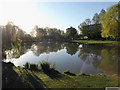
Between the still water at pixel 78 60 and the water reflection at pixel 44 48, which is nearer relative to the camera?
the still water at pixel 78 60

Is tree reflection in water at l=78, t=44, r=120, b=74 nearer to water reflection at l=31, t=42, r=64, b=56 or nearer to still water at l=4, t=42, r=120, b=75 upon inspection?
still water at l=4, t=42, r=120, b=75

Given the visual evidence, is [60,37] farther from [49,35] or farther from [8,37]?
[8,37]

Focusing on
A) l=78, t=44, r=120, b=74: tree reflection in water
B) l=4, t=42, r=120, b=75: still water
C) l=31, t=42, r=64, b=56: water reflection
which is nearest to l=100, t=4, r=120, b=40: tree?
l=4, t=42, r=120, b=75: still water

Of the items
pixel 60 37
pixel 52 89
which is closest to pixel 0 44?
pixel 52 89

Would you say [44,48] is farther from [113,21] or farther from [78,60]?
[113,21]

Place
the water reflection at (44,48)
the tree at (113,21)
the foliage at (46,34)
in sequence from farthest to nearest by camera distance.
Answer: the foliage at (46,34) < the tree at (113,21) < the water reflection at (44,48)

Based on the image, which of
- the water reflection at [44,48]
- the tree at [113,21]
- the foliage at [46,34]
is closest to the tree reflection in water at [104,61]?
the tree at [113,21]

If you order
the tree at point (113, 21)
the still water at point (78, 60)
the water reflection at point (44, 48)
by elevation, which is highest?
the tree at point (113, 21)

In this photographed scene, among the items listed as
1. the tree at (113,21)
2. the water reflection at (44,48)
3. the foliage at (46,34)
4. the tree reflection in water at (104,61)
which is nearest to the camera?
the tree reflection in water at (104,61)

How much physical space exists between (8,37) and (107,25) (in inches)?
787

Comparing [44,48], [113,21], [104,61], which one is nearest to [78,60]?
[104,61]

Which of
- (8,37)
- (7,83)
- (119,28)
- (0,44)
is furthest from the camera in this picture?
(119,28)

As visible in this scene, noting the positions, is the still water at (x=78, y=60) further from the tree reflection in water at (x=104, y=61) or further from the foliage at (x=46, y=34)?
the foliage at (x=46, y=34)

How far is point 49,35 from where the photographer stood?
6600cm
